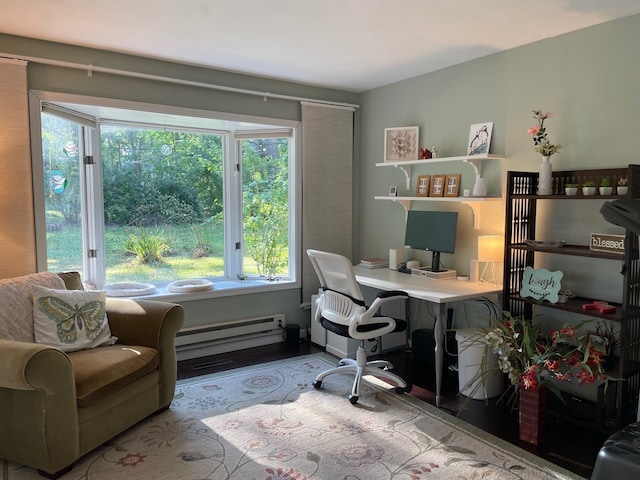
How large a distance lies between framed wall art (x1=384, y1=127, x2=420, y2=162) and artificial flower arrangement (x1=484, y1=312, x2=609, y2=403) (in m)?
1.87

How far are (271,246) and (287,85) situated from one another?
1.48 meters

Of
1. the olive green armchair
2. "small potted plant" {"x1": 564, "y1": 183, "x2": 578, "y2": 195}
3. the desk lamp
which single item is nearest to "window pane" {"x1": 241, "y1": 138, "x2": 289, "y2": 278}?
the olive green armchair

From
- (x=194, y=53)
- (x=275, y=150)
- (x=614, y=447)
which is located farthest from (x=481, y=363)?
(x=194, y=53)

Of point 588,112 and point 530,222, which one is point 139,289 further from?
point 588,112

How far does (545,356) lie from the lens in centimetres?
266

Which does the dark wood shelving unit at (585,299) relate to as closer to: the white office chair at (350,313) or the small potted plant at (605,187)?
the small potted plant at (605,187)

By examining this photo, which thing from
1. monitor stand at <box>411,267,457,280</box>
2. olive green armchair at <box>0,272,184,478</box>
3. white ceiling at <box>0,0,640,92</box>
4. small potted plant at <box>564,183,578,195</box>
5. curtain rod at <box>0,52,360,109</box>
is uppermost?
white ceiling at <box>0,0,640,92</box>

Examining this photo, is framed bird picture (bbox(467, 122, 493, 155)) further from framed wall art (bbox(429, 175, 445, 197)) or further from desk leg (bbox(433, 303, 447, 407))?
desk leg (bbox(433, 303, 447, 407))

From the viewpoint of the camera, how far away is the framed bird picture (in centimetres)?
361

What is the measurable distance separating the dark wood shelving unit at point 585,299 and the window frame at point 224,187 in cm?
197

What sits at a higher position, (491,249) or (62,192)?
(62,192)

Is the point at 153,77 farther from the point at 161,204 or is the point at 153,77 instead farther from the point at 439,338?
the point at 439,338

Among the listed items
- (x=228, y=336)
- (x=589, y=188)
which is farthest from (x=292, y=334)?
(x=589, y=188)

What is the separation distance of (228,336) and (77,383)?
6.01 ft
